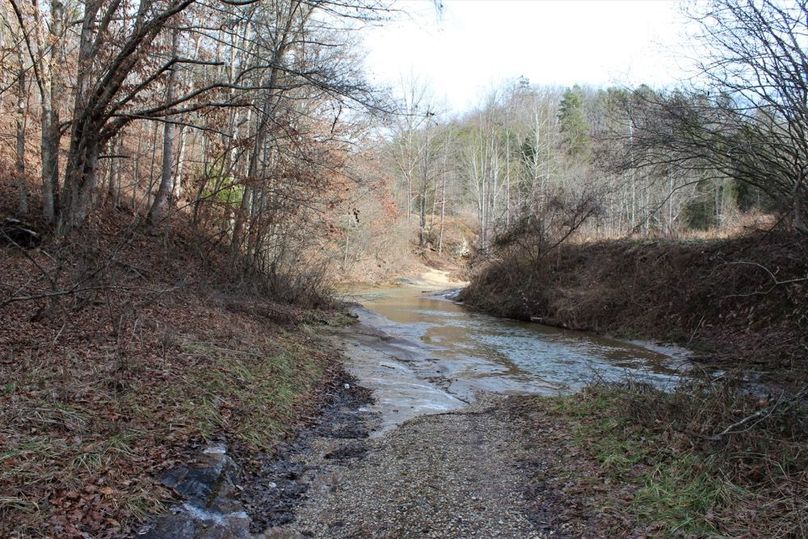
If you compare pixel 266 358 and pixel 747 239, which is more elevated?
pixel 747 239

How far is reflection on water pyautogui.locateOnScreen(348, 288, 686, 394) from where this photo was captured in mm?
11078

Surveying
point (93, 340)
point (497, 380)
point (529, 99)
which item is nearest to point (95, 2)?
point (93, 340)

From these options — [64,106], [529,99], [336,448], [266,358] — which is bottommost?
[336,448]

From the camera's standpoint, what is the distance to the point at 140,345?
7273 mm

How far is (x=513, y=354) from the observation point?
1428cm

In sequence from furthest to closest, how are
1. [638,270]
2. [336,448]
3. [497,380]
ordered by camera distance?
[638,270], [497,380], [336,448]

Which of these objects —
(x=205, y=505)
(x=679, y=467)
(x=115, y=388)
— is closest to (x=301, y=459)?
(x=205, y=505)

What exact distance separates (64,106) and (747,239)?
65.4 feet

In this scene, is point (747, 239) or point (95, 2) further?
point (747, 239)

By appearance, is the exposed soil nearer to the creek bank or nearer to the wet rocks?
the creek bank

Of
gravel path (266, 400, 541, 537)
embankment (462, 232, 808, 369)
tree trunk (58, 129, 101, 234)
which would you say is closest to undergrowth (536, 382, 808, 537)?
gravel path (266, 400, 541, 537)

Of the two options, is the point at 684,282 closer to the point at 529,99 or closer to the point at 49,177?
the point at 49,177

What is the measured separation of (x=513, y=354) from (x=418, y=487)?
9.47 metres

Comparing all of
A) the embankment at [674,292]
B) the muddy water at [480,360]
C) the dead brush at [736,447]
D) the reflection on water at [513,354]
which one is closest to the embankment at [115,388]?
the muddy water at [480,360]
